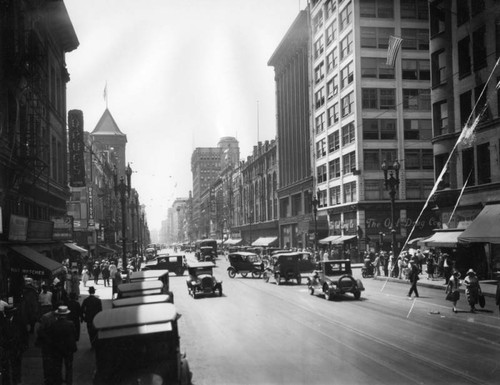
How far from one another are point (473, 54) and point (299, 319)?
70.7ft

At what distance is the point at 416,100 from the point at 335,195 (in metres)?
14.8

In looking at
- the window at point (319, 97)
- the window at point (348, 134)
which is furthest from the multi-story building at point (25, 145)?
the window at point (319, 97)

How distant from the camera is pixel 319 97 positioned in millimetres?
68500

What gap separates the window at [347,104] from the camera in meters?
56.8

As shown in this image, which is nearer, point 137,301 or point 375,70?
point 137,301

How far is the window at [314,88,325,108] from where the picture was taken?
67188mm

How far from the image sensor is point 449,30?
110 ft

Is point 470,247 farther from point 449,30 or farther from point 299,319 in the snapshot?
point 299,319

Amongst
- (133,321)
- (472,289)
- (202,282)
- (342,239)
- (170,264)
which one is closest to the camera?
(133,321)

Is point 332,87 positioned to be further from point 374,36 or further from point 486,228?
point 486,228

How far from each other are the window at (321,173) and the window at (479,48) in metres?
36.3

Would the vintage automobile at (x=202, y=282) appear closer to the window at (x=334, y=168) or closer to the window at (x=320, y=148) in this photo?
the window at (x=334, y=168)

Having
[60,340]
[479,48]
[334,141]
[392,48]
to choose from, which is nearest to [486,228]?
[479,48]

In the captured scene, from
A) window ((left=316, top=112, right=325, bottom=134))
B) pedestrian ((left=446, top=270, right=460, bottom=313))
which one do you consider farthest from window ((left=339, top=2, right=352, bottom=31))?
pedestrian ((left=446, top=270, right=460, bottom=313))
